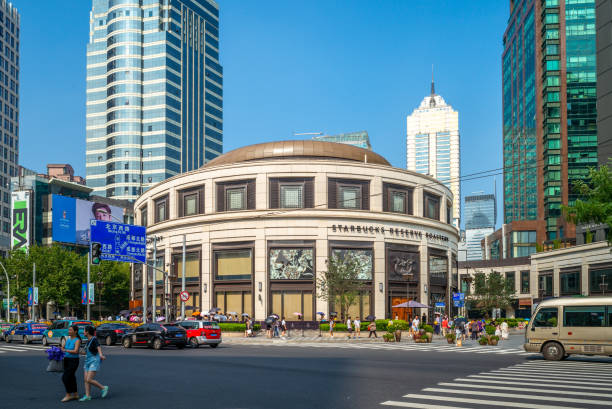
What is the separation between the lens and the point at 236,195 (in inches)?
2456

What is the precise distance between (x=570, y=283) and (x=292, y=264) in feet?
152

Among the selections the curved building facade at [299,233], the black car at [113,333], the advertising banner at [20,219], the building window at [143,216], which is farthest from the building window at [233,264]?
the advertising banner at [20,219]

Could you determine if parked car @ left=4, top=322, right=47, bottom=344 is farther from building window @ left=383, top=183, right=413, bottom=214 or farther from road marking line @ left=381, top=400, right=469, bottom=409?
road marking line @ left=381, top=400, right=469, bottom=409

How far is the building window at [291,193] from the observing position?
60.6 m

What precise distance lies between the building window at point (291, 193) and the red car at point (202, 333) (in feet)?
78.3

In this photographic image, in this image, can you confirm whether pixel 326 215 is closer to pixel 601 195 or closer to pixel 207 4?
pixel 601 195

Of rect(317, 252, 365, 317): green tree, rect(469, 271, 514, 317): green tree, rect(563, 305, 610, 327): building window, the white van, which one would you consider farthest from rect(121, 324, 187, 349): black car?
rect(469, 271, 514, 317): green tree

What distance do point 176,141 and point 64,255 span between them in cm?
8735

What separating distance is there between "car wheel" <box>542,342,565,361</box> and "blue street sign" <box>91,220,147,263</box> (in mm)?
30010

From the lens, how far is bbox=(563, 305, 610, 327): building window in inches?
1059

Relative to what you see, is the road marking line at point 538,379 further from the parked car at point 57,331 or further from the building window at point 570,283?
the building window at point 570,283

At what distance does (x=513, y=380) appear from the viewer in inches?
736

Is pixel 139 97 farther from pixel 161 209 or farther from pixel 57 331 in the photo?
pixel 57 331

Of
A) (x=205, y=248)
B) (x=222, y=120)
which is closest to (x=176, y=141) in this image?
(x=222, y=120)
